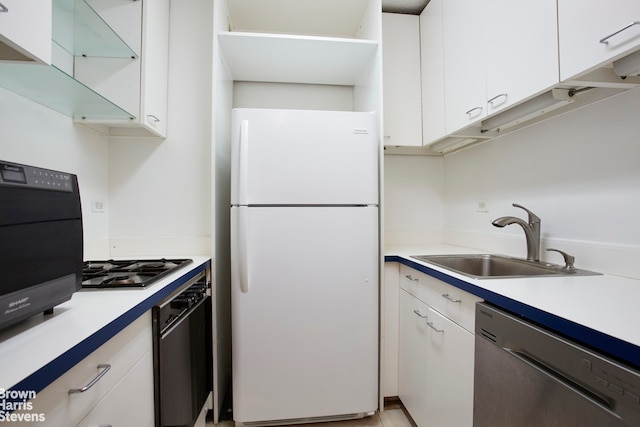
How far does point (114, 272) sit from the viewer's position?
1.19 m

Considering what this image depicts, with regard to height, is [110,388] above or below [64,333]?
below

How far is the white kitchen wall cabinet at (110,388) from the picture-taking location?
1.81 ft

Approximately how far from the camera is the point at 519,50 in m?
1.06

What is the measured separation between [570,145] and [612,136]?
160 millimetres

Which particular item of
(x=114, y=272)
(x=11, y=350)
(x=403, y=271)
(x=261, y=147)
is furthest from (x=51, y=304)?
(x=403, y=271)

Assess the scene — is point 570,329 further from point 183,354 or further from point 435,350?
point 183,354

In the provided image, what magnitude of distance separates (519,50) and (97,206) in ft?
7.25

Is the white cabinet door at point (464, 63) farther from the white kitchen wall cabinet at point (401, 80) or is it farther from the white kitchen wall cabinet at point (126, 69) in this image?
the white kitchen wall cabinet at point (126, 69)

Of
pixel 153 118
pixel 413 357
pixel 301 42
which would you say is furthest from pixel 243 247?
pixel 301 42

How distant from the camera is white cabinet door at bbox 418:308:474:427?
1024mm

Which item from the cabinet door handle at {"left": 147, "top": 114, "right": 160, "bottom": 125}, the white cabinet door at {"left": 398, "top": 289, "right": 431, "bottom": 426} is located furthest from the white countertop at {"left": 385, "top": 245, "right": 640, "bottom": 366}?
the cabinet door handle at {"left": 147, "top": 114, "right": 160, "bottom": 125}

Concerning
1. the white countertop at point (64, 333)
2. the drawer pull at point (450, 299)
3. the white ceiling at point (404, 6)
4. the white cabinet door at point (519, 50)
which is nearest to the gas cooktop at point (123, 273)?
the white countertop at point (64, 333)

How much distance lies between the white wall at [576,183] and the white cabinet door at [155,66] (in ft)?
6.53

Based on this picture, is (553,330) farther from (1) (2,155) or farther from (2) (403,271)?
(1) (2,155)
